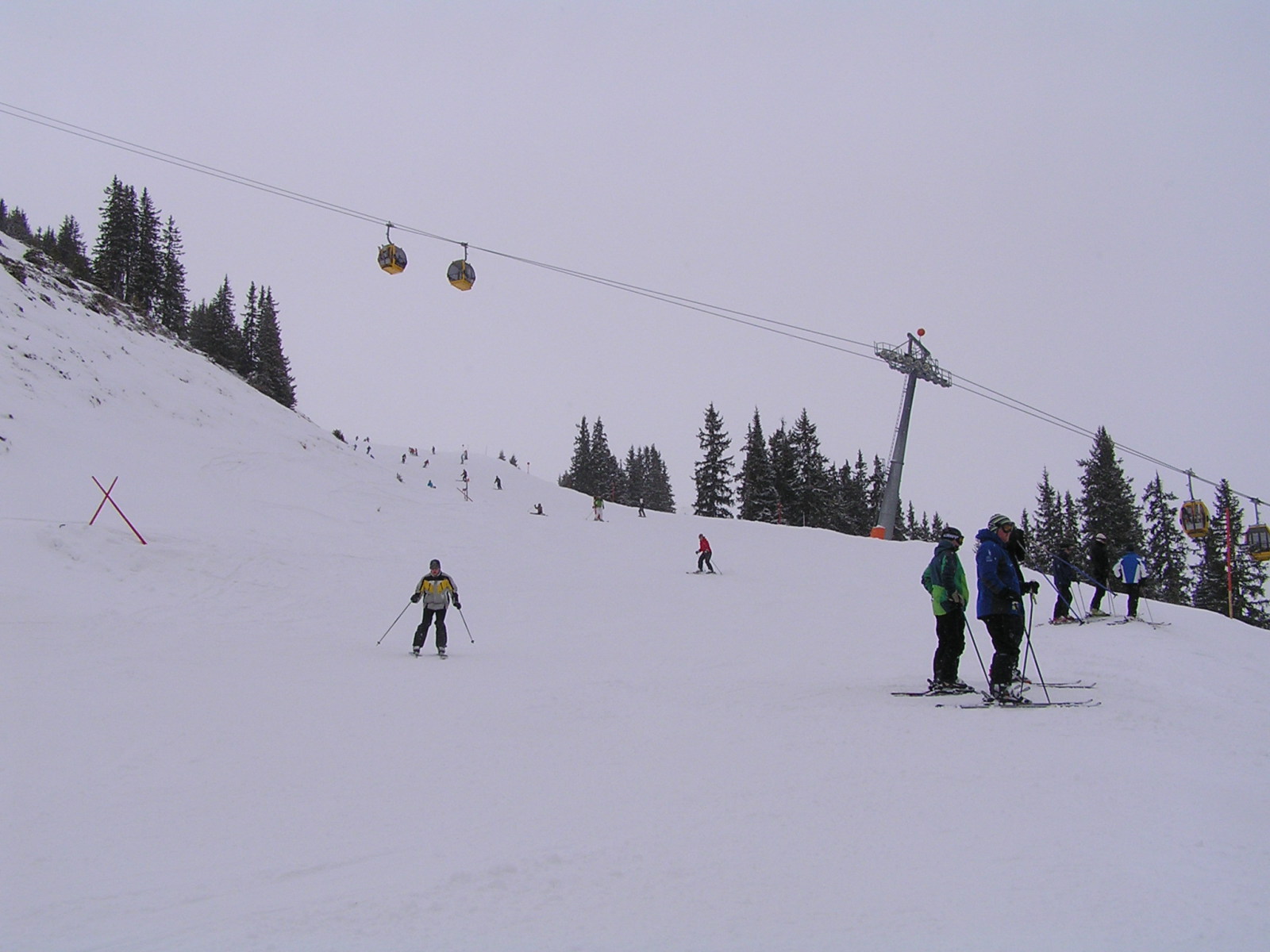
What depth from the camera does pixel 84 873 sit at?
3.90 m

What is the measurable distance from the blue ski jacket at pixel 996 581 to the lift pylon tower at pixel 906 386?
102 ft

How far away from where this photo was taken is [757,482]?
209 feet

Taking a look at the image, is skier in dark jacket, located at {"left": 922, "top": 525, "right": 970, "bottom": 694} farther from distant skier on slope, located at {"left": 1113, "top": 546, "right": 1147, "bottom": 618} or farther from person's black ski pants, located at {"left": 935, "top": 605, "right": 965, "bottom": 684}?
distant skier on slope, located at {"left": 1113, "top": 546, "right": 1147, "bottom": 618}

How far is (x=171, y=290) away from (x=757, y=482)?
180 feet

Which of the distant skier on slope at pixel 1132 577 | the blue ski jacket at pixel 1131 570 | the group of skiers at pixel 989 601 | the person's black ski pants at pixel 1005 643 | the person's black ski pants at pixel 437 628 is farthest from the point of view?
the blue ski jacket at pixel 1131 570

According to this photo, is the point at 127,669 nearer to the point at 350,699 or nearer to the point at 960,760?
the point at 350,699

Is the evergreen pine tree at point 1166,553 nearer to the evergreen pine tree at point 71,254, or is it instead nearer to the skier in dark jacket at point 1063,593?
the skier in dark jacket at point 1063,593

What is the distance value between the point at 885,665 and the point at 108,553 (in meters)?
15.4

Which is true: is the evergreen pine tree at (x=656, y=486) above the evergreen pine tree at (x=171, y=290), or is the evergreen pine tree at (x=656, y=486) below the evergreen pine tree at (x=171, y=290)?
below

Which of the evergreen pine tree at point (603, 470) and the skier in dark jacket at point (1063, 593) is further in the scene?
the evergreen pine tree at point (603, 470)

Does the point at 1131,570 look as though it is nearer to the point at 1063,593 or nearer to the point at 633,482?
the point at 1063,593

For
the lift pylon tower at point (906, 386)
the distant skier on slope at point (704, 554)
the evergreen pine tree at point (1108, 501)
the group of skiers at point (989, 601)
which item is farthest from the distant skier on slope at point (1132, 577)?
the evergreen pine tree at point (1108, 501)

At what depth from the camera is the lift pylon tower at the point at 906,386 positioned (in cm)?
3872

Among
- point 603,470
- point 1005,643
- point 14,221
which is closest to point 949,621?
point 1005,643
